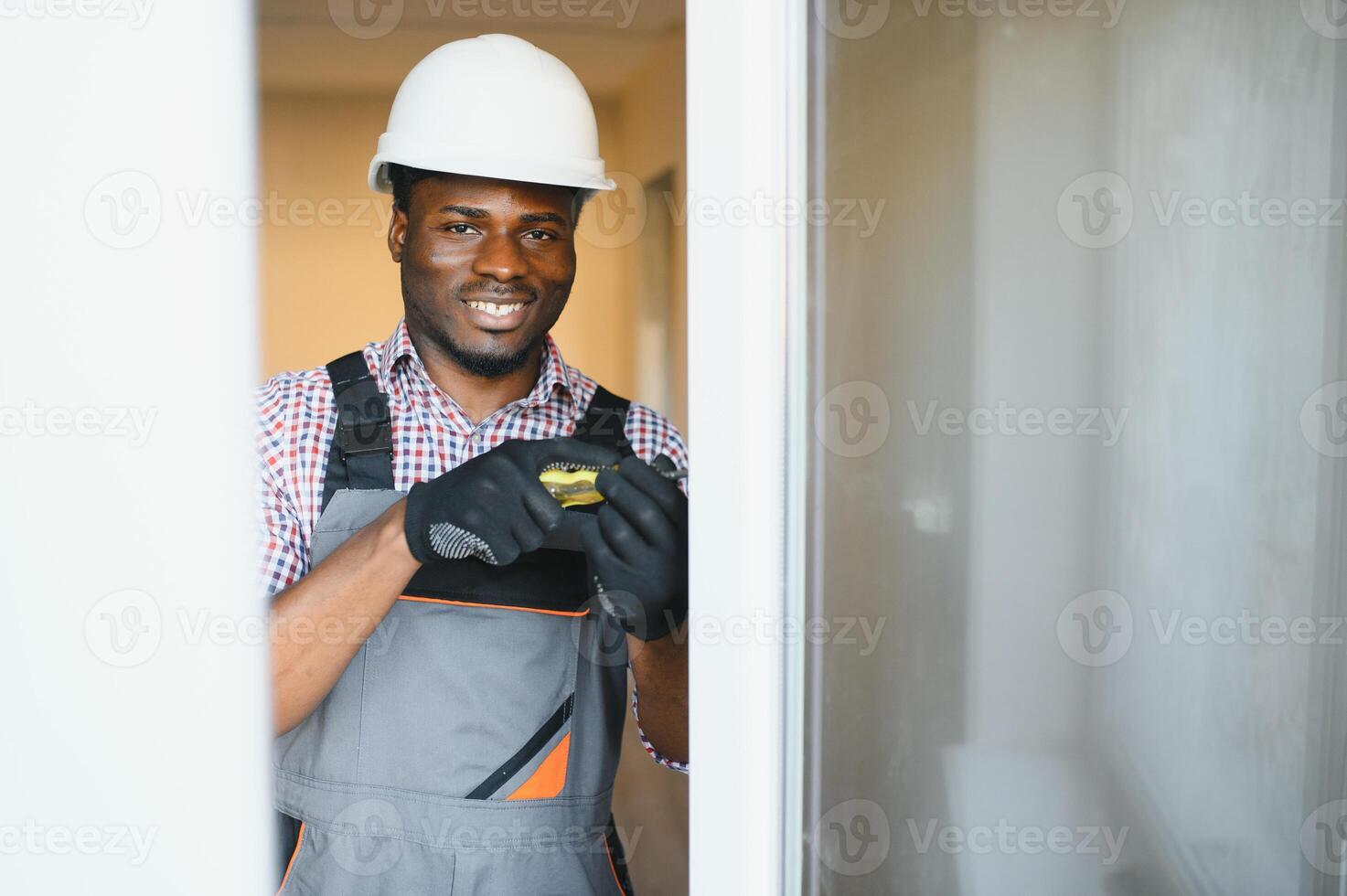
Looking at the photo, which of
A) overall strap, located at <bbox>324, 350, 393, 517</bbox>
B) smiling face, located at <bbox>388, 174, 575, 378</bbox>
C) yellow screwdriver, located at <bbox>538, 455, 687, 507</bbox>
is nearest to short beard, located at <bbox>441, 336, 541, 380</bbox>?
smiling face, located at <bbox>388, 174, 575, 378</bbox>

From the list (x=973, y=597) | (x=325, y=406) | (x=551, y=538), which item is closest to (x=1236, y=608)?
(x=973, y=597)

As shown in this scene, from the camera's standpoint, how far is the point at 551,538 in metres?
1.10

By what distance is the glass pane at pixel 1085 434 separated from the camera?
2.09ft

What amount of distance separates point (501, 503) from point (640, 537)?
149 millimetres

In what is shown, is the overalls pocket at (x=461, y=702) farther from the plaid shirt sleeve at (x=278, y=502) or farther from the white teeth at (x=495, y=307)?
the white teeth at (x=495, y=307)

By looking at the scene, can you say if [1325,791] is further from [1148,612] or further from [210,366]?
[210,366]

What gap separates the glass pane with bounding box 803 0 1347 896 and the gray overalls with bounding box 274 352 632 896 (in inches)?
23.4

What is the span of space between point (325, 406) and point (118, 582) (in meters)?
0.54

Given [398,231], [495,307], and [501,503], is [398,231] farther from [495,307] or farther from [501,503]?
→ [501,503]

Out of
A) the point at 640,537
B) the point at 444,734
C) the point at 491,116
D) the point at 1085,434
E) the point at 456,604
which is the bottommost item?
the point at 444,734

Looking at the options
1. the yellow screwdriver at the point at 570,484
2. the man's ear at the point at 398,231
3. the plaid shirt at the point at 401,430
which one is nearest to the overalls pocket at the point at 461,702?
the plaid shirt at the point at 401,430

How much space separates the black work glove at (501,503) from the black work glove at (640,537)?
6cm

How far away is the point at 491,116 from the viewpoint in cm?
116

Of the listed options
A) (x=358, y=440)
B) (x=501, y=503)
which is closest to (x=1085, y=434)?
(x=501, y=503)
